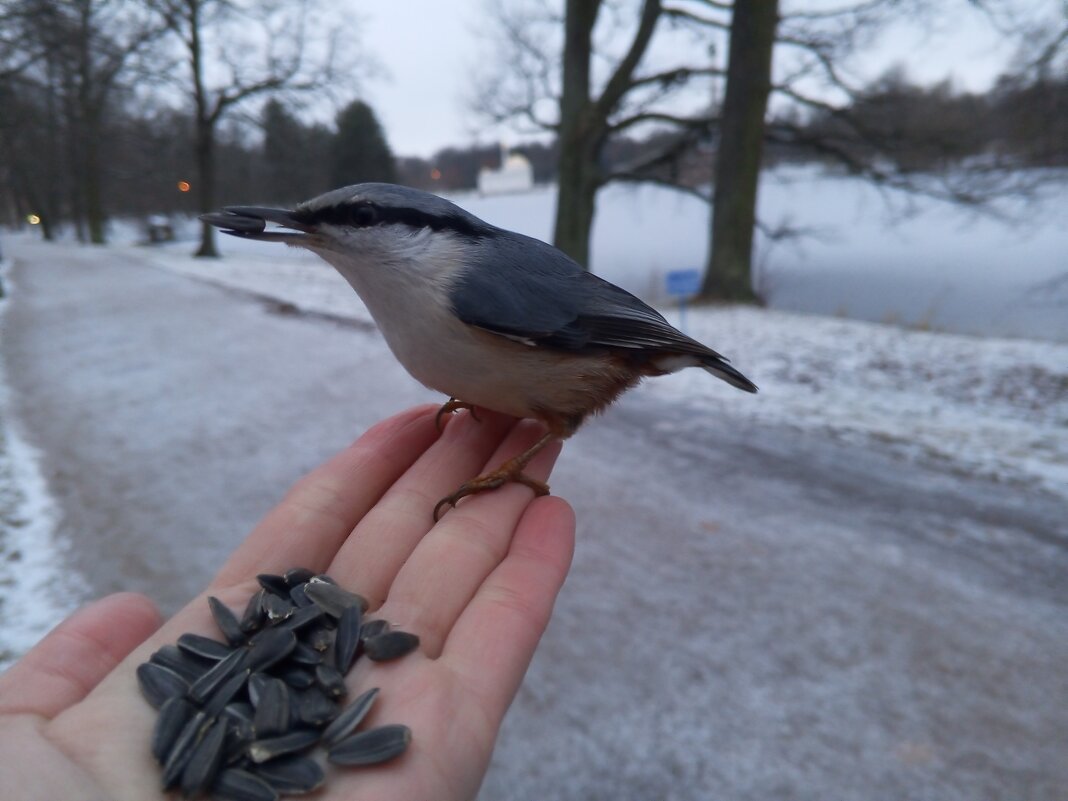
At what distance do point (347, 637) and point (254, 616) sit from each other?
263 millimetres

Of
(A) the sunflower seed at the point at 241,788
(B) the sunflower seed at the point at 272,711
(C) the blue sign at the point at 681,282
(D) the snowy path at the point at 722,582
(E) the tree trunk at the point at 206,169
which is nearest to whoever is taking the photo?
(A) the sunflower seed at the point at 241,788

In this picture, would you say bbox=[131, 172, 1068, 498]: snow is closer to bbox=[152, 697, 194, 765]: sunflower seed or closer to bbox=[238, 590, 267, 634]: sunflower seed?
bbox=[238, 590, 267, 634]: sunflower seed

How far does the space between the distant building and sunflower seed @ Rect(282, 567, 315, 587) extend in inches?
215

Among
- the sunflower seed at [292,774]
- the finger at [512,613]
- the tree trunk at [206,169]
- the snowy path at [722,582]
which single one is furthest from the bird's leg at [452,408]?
the tree trunk at [206,169]

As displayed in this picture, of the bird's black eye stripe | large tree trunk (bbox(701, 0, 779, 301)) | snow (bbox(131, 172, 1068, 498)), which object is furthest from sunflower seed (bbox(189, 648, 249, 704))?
large tree trunk (bbox(701, 0, 779, 301))

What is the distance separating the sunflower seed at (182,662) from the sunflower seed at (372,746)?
410mm

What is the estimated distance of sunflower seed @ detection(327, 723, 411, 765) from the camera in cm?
118

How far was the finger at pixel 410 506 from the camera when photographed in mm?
1752

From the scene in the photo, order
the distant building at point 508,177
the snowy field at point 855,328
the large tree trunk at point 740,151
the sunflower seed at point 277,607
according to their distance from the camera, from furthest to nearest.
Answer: the large tree trunk at point 740,151 → the distant building at point 508,177 → the snowy field at point 855,328 → the sunflower seed at point 277,607

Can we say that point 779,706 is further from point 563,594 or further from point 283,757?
point 283,757

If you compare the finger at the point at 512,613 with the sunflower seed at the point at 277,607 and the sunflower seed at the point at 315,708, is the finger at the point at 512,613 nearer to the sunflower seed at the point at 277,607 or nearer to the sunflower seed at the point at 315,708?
the sunflower seed at the point at 315,708

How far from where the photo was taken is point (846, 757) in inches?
77.1

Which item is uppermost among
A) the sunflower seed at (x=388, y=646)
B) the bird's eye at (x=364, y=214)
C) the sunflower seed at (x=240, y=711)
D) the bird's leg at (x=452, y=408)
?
the bird's eye at (x=364, y=214)

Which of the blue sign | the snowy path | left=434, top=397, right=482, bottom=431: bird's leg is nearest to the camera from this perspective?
the snowy path
